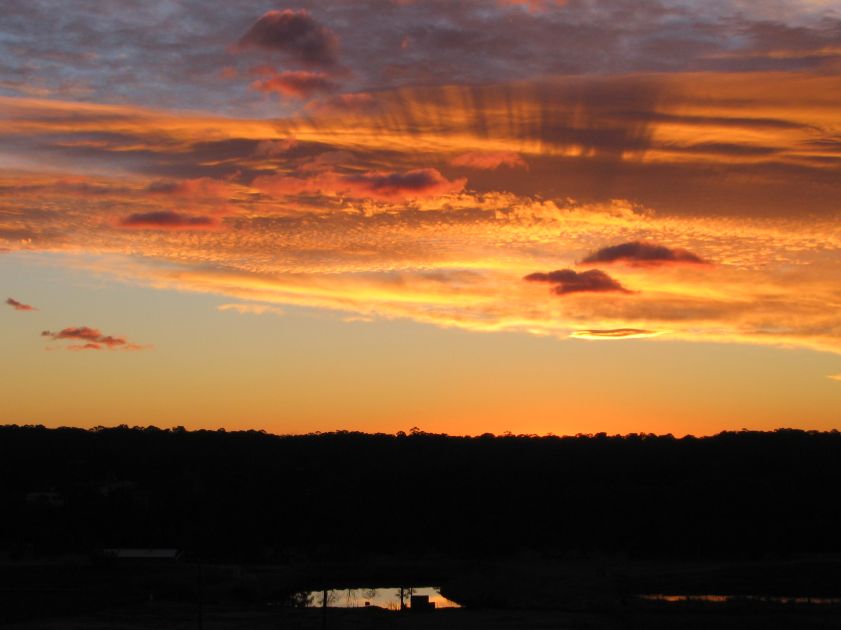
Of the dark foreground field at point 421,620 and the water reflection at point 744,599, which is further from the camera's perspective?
the water reflection at point 744,599

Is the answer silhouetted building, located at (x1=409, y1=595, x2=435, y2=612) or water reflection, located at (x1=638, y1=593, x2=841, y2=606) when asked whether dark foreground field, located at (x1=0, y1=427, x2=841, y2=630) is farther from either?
silhouetted building, located at (x1=409, y1=595, x2=435, y2=612)

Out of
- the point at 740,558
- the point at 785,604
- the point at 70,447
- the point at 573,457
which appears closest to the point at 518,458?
the point at 573,457

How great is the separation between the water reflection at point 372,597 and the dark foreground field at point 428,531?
155 cm

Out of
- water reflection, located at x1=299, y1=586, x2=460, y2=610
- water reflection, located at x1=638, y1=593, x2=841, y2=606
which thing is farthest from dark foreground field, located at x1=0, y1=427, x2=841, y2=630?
water reflection, located at x1=299, y1=586, x2=460, y2=610

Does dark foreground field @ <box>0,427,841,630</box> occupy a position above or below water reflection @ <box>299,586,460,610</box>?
above

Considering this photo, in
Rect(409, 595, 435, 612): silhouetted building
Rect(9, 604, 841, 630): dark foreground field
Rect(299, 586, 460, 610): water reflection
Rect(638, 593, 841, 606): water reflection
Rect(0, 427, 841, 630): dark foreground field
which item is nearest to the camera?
Answer: Rect(9, 604, 841, 630): dark foreground field

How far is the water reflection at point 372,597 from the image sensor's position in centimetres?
7344

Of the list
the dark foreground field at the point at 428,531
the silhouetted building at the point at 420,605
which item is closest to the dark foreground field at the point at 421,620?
the dark foreground field at the point at 428,531

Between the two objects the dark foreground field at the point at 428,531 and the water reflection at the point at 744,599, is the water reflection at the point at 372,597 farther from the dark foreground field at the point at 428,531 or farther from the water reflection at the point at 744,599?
the water reflection at the point at 744,599

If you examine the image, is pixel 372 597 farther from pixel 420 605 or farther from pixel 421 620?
pixel 421 620

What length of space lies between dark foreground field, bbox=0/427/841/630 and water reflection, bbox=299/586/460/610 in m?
1.55

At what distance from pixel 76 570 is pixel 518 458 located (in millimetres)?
64286

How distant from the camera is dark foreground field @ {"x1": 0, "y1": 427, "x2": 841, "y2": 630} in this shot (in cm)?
6656

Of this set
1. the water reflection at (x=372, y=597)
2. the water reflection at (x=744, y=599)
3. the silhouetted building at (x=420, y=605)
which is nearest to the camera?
the silhouetted building at (x=420, y=605)
